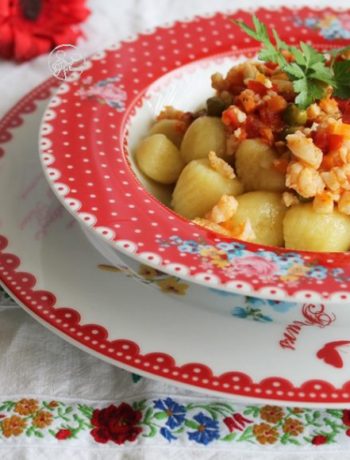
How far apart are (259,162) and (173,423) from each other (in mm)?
581

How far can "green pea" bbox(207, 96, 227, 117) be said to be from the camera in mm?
1888

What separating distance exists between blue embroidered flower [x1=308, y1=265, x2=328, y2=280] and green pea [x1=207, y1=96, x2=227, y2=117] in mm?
590

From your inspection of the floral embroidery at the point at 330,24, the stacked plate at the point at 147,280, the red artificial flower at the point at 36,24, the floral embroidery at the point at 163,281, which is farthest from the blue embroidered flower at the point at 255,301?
the red artificial flower at the point at 36,24

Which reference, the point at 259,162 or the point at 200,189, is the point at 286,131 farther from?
the point at 200,189

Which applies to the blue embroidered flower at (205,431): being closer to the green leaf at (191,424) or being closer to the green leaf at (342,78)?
the green leaf at (191,424)

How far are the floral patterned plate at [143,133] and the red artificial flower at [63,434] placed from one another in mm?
333

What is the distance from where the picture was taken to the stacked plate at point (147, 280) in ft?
4.59

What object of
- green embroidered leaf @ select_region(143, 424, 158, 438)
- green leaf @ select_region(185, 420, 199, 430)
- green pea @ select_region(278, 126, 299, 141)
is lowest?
green embroidered leaf @ select_region(143, 424, 158, 438)

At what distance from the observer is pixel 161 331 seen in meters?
1.52

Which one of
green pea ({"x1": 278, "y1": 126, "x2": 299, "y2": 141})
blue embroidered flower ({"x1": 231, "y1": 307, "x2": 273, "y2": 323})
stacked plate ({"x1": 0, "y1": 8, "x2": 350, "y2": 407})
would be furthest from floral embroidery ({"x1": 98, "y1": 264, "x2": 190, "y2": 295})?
green pea ({"x1": 278, "y1": 126, "x2": 299, "y2": 141})

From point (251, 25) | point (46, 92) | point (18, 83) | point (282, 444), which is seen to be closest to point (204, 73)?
point (251, 25)

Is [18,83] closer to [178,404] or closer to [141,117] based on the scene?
[141,117]

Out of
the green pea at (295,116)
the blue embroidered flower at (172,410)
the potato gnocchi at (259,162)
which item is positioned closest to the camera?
the blue embroidered flower at (172,410)

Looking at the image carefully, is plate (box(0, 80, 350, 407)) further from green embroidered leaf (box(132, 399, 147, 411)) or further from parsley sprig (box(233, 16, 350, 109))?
parsley sprig (box(233, 16, 350, 109))
